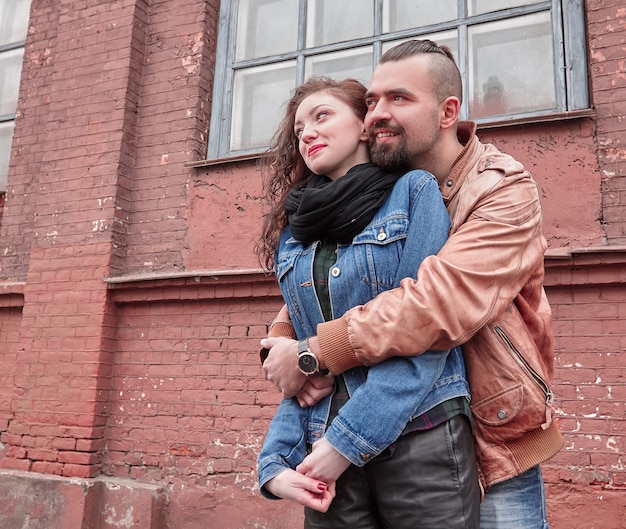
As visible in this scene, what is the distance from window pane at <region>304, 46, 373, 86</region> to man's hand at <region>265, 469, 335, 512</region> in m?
3.31

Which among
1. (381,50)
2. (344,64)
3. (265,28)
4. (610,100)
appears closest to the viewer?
(610,100)

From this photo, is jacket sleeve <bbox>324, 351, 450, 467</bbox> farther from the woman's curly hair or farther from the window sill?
the window sill

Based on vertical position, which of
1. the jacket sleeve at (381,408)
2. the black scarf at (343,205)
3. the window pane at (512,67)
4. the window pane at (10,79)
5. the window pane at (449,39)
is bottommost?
the jacket sleeve at (381,408)

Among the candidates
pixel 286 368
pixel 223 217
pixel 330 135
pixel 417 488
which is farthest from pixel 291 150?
pixel 223 217

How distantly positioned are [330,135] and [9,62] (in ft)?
16.6

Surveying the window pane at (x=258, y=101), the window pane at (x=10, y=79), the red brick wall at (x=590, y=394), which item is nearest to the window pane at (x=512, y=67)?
the red brick wall at (x=590, y=394)

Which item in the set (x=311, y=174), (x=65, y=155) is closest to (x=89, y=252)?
(x=65, y=155)

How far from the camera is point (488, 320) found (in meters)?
1.42

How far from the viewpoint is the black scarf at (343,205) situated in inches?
60.9

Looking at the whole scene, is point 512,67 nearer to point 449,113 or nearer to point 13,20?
point 449,113

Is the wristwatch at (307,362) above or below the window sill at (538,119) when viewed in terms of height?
below

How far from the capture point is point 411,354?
1355 mm

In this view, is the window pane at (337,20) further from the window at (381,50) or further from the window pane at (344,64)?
the window pane at (344,64)

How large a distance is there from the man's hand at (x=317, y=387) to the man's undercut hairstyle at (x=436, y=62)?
2.82 feet
